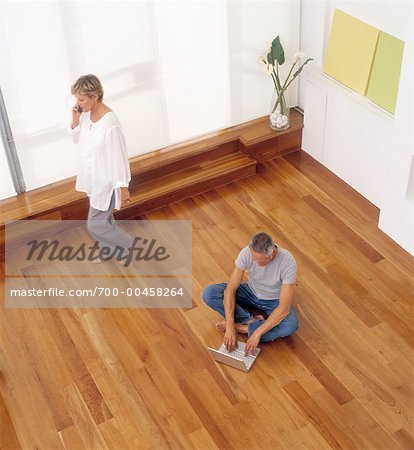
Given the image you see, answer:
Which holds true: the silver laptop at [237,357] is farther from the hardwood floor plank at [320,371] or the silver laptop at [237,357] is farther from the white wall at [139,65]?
the white wall at [139,65]

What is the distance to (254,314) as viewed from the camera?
4.18 m

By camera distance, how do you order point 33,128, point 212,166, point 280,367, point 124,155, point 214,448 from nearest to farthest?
point 214,448
point 280,367
point 124,155
point 33,128
point 212,166

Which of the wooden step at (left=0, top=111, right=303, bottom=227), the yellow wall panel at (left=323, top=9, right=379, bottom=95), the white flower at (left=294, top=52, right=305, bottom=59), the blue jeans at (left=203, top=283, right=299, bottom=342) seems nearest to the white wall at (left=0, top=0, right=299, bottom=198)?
the wooden step at (left=0, top=111, right=303, bottom=227)

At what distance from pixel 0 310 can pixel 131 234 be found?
1.04m

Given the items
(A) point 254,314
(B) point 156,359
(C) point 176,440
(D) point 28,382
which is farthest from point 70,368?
(A) point 254,314

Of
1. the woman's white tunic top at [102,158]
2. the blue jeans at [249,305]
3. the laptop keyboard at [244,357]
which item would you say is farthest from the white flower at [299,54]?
the laptop keyboard at [244,357]

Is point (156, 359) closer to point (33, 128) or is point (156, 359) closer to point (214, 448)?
point (214, 448)

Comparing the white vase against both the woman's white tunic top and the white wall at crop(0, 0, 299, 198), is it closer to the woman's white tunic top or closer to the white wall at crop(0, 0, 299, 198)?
the white wall at crop(0, 0, 299, 198)

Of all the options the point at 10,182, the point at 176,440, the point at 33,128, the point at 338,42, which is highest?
the point at 338,42

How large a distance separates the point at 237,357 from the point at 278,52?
236 cm

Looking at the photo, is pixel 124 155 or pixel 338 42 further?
pixel 338 42

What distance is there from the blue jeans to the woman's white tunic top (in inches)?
31.4

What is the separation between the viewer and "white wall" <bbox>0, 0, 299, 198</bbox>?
14.6 feet

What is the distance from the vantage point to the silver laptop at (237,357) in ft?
12.7
